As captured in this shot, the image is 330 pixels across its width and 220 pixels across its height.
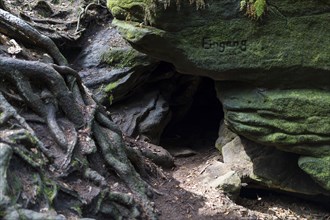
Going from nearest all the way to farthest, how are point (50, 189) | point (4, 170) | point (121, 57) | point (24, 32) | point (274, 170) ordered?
1. point (4, 170)
2. point (50, 189)
3. point (24, 32)
4. point (274, 170)
5. point (121, 57)

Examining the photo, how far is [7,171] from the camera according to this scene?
14.7ft

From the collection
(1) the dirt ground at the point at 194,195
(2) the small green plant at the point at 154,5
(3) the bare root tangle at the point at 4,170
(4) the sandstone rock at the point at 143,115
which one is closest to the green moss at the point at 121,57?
(4) the sandstone rock at the point at 143,115

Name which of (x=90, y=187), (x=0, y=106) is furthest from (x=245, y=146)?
(x=0, y=106)

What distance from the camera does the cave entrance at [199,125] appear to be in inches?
416

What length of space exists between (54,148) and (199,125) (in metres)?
6.39

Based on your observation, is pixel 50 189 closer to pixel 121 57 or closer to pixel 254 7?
pixel 254 7

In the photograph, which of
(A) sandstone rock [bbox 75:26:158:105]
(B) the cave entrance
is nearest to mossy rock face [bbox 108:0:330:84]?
(A) sandstone rock [bbox 75:26:158:105]

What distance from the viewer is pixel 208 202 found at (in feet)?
23.4

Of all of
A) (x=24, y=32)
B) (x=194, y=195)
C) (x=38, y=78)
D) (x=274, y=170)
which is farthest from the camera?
(x=274, y=170)

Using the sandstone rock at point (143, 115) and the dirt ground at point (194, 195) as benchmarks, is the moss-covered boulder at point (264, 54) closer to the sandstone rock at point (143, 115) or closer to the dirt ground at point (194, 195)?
the dirt ground at point (194, 195)

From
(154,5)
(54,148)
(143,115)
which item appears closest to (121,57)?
(143,115)

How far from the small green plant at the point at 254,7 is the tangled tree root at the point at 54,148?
290 cm

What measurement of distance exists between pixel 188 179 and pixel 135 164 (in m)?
1.43

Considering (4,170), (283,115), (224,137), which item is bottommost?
(224,137)
